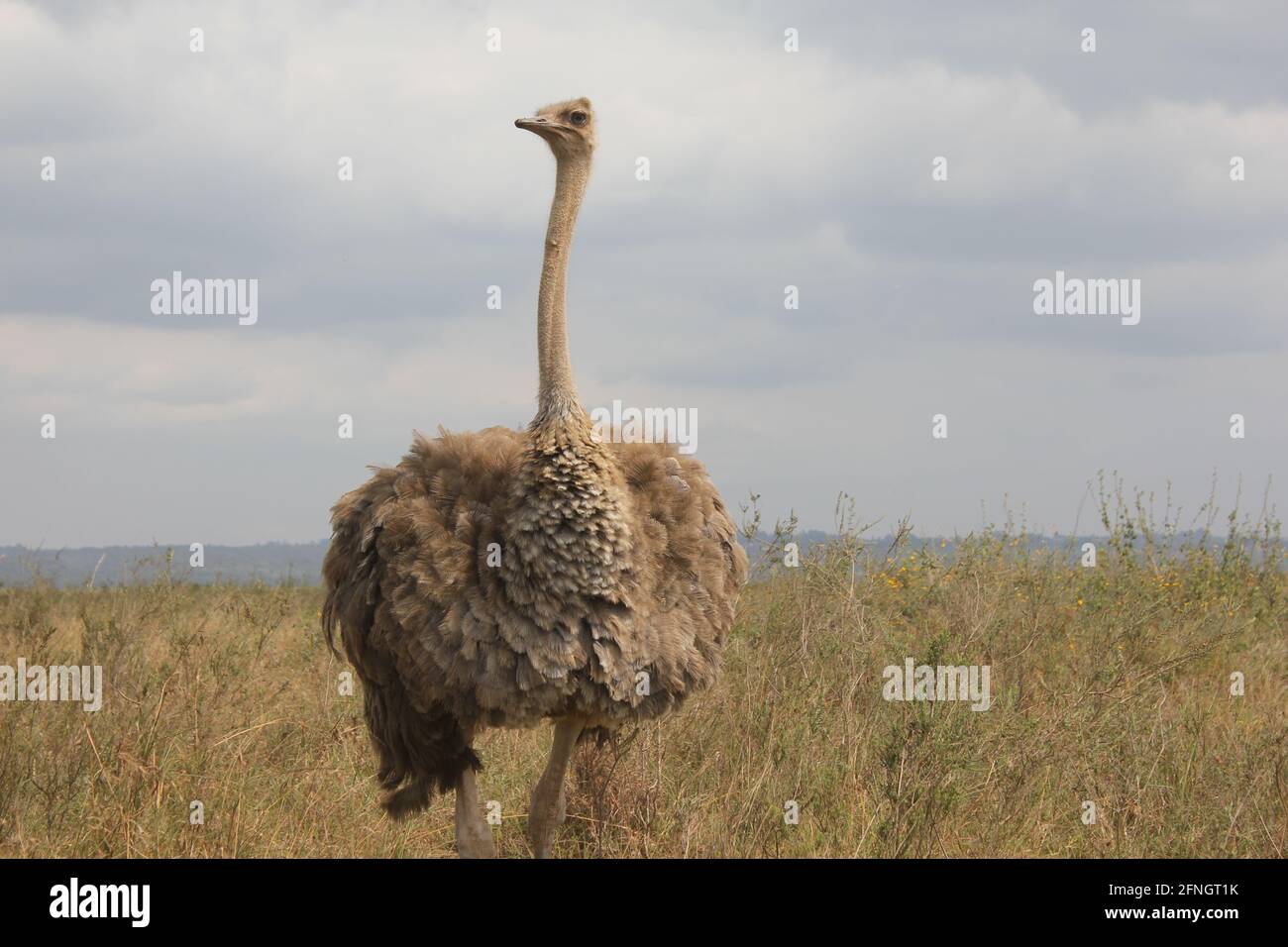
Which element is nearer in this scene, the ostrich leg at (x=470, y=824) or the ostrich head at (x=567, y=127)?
the ostrich leg at (x=470, y=824)

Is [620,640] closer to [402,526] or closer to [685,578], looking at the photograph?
[685,578]

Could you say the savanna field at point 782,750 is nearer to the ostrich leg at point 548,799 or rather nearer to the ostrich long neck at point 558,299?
the ostrich leg at point 548,799

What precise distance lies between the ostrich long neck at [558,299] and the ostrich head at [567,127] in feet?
0.16

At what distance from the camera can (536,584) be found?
593 centimetres

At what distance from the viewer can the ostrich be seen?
5.92 m

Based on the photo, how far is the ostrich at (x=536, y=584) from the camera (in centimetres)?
592

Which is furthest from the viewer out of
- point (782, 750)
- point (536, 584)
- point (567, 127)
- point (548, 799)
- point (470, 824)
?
point (782, 750)

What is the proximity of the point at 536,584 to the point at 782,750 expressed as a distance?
6.69 feet

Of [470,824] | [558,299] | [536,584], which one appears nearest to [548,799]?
[470,824]

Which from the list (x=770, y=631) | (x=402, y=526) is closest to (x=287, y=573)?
(x=770, y=631)

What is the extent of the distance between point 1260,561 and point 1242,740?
4670 mm

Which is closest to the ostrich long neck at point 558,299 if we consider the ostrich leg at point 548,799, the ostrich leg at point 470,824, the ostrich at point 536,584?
the ostrich at point 536,584

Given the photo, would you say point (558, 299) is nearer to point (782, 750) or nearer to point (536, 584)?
point (536, 584)

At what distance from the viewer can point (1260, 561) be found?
40.6 feet
